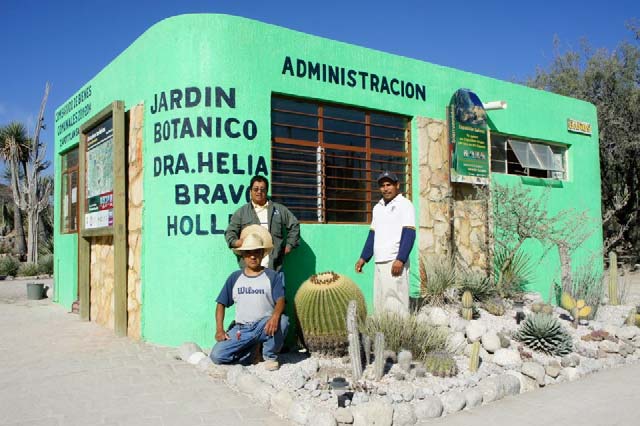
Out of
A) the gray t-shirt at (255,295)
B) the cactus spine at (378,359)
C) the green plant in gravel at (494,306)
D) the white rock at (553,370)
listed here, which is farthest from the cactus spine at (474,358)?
the green plant in gravel at (494,306)

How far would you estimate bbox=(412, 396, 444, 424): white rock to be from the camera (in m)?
4.65

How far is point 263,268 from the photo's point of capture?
19.9 ft

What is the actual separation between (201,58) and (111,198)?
103 inches

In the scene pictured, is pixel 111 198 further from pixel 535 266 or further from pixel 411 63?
pixel 535 266

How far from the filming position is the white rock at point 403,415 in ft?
14.7

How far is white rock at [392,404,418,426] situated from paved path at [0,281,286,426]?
935 mm

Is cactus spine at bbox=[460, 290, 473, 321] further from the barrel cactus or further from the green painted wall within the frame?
the barrel cactus

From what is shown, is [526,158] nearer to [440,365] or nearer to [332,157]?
[332,157]

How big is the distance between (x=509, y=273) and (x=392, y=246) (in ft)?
14.2

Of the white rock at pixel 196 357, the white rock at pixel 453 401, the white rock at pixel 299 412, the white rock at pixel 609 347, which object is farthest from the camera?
the white rock at pixel 609 347

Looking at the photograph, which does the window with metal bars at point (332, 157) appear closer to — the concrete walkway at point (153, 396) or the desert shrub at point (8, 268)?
the concrete walkway at point (153, 396)

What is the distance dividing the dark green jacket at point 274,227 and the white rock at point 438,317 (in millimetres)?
2085

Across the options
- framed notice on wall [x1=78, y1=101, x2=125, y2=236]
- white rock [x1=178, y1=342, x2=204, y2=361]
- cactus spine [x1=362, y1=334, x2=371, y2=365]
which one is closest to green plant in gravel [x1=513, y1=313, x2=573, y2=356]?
cactus spine [x1=362, y1=334, x2=371, y2=365]

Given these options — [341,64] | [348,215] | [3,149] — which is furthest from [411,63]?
[3,149]
